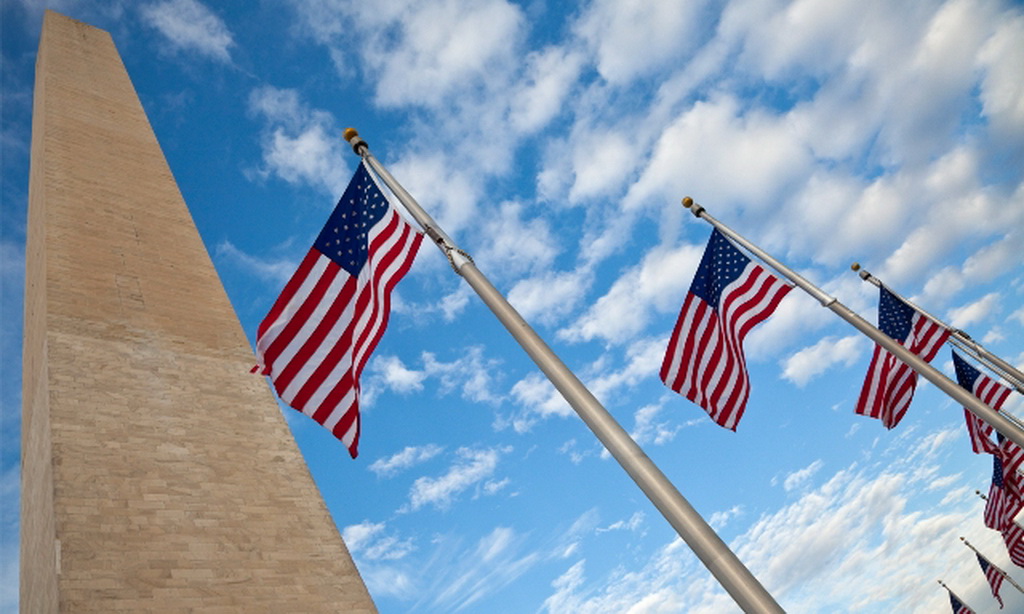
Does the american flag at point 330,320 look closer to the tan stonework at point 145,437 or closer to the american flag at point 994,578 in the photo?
the tan stonework at point 145,437

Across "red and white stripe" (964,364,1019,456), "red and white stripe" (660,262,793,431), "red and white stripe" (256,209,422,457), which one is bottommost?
"red and white stripe" (964,364,1019,456)

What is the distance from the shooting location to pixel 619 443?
4.59m

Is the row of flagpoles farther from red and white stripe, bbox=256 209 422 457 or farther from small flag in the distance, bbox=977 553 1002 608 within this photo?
small flag in the distance, bbox=977 553 1002 608

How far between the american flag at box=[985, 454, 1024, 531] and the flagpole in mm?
5602

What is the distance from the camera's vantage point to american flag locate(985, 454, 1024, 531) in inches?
526

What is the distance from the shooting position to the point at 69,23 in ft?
73.7

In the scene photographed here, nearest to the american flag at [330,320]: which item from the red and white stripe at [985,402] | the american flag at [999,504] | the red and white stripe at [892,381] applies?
the red and white stripe at [892,381]

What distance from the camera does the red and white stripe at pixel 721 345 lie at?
8.20 m

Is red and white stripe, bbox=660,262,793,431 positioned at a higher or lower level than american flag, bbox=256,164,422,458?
lower

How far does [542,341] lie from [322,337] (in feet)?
6.60

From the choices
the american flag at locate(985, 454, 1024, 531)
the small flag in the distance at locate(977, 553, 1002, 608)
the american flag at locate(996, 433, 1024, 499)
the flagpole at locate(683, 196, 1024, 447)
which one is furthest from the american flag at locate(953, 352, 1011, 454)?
the small flag in the distance at locate(977, 553, 1002, 608)

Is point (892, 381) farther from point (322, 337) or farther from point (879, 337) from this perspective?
point (322, 337)

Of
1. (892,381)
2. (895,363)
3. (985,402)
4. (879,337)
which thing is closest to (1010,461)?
(985,402)

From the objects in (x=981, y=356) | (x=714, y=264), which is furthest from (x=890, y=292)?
(x=714, y=264)
